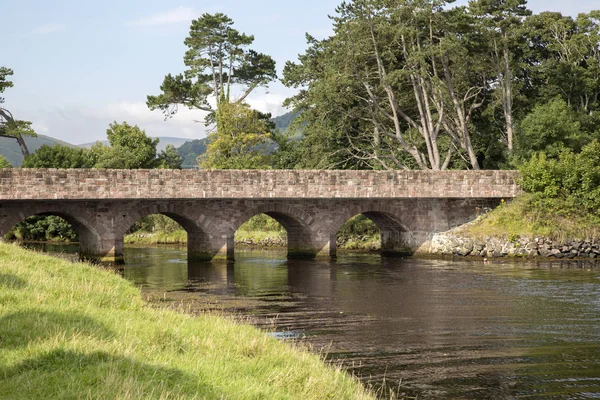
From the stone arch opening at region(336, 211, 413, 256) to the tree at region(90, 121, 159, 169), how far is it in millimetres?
19011

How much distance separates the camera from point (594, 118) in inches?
1642

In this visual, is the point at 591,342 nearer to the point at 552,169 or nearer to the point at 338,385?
the point at 338,385

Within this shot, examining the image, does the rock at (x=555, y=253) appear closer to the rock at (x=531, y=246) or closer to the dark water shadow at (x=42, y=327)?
the rock at (x=531, y=246)

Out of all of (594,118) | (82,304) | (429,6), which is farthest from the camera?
(594,118)

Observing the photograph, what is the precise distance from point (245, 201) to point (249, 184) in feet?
4.75

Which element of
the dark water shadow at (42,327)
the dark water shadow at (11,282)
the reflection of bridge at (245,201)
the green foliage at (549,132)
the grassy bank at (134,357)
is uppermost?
the green foliage at (549,132)

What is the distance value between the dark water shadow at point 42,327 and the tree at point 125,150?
142 feet

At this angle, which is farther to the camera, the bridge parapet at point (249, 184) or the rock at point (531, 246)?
the rock at point (531, 246)

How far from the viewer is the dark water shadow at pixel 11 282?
13188 millimetres

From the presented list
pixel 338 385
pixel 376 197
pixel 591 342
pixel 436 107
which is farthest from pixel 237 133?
pixel 338 385

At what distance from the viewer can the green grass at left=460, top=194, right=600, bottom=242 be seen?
33.2m

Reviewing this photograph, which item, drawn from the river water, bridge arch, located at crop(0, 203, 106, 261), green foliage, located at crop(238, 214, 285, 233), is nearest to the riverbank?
the river water

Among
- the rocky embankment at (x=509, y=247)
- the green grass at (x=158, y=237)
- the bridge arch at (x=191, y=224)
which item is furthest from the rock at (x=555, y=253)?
the green grass at (x=158, y=237)

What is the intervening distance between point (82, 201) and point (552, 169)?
69.6 feet
